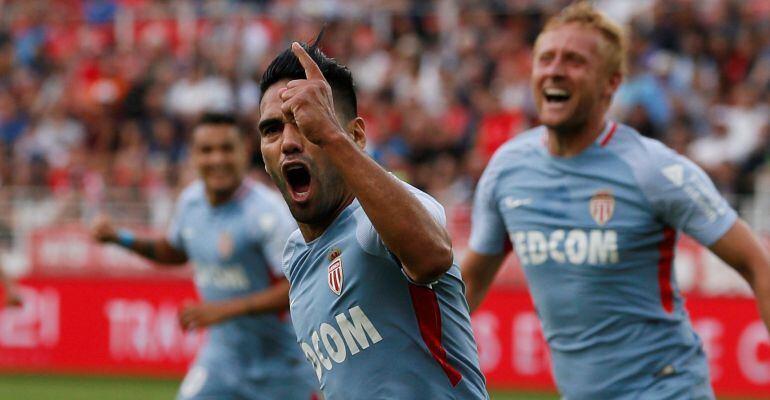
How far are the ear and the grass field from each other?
10.1 m

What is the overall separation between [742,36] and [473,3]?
423cm

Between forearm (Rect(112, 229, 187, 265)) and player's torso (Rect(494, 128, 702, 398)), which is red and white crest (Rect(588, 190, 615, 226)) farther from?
forearm (Rect(112, 229, 187, 265))

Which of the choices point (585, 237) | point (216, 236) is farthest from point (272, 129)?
point (216, 236)

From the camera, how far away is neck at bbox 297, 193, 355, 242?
430cm

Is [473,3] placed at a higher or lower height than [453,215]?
higher

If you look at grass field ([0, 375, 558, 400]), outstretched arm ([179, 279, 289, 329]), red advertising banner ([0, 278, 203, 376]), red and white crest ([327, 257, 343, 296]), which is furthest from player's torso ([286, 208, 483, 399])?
red advertising banner ([0, 278, 203, 376])

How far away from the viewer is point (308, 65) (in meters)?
3.96

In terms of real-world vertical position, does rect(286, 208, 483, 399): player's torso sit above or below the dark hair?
below

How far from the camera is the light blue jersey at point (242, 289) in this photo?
850 cm

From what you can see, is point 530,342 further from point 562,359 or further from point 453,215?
point 562,359

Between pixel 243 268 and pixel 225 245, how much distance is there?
21cm

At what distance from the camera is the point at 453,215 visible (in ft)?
50.4

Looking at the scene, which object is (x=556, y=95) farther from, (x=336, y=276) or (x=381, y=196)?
(x=381, y=196)

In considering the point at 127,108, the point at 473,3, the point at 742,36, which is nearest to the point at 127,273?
the point at 127,108
